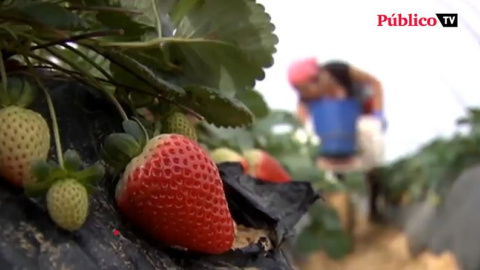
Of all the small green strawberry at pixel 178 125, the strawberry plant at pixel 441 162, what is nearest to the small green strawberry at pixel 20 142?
the small green strawberry at pixel 178 125

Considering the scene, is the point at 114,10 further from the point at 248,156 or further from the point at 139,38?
the point at 248,156

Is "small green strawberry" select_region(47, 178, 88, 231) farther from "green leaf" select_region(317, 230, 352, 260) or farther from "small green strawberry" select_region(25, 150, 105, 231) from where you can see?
"green leaf" select_region(317, 230, 352, 260)

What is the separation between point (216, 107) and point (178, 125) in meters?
0.03

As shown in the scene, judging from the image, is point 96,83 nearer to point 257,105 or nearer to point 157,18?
point 157,18

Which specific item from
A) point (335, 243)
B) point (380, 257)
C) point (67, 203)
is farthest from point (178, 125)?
point (380, 257)

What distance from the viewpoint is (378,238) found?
2.78 metres

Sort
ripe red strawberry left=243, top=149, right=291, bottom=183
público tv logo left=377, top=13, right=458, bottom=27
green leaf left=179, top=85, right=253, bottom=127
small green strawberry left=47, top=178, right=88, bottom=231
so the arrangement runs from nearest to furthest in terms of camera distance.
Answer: small green strawberry left=47, top=178, right=88, bottom=231 < green leaf left=179, top=85, right=253, bottom=127 < ripe red strawberry left=243, top=149, right=291, bottom=183 < público tv logo left=377, top=13, right=458, bottom=27

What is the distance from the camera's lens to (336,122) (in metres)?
2.66

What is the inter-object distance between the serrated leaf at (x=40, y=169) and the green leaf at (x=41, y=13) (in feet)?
0.23

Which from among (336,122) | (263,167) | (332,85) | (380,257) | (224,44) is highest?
(224,44)

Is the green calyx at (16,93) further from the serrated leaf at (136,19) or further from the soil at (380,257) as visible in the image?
the soil at (380,257)

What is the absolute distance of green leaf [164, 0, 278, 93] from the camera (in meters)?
0.50

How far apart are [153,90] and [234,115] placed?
2.1 inches

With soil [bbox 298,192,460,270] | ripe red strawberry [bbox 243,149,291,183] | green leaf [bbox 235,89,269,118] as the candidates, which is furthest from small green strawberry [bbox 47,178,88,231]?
soil [bbox 298,192,460,270]
